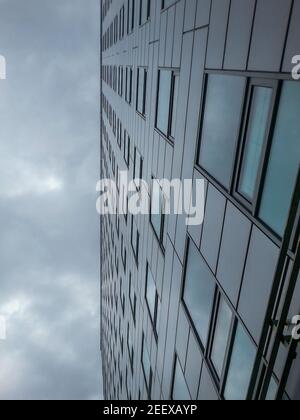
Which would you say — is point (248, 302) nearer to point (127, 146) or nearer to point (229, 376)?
point (229, 376)

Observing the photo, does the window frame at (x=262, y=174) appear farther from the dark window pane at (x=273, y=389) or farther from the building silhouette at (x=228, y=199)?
the dark window pane at (x=273, y=389)

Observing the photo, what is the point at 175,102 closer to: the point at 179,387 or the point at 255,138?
the point at 255,138

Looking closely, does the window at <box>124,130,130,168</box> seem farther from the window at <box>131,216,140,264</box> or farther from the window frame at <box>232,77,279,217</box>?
the window frame at <box>232,77,279,217</box>

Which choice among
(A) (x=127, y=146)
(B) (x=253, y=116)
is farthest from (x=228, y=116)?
(A) (x=127, y=146)

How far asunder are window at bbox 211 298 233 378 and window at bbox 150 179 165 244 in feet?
24.7

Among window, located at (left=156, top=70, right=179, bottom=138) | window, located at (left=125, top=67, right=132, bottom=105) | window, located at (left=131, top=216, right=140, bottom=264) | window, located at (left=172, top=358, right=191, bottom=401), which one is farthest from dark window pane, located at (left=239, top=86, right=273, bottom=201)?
window, located at (left=125, top=67, right=132, bottom=105)

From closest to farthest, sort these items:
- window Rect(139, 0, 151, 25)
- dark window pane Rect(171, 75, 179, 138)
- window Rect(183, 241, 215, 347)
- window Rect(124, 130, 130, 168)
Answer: window Rect(183, 241, 215, 347)
dark window pane Rect(171, 75, 179, 138)
window Rect(139, 0, 151, 25)
window Rect(124, 130, 130, 168)

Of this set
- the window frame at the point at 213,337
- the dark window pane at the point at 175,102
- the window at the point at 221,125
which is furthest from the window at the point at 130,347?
the window at the point at 221,125

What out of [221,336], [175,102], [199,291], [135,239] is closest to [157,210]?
[175,102]

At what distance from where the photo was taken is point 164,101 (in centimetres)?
1708

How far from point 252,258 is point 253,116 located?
3.05 metres

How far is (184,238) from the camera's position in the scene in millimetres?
12914

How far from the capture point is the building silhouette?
6.54 metres

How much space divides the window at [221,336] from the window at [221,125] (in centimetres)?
317
